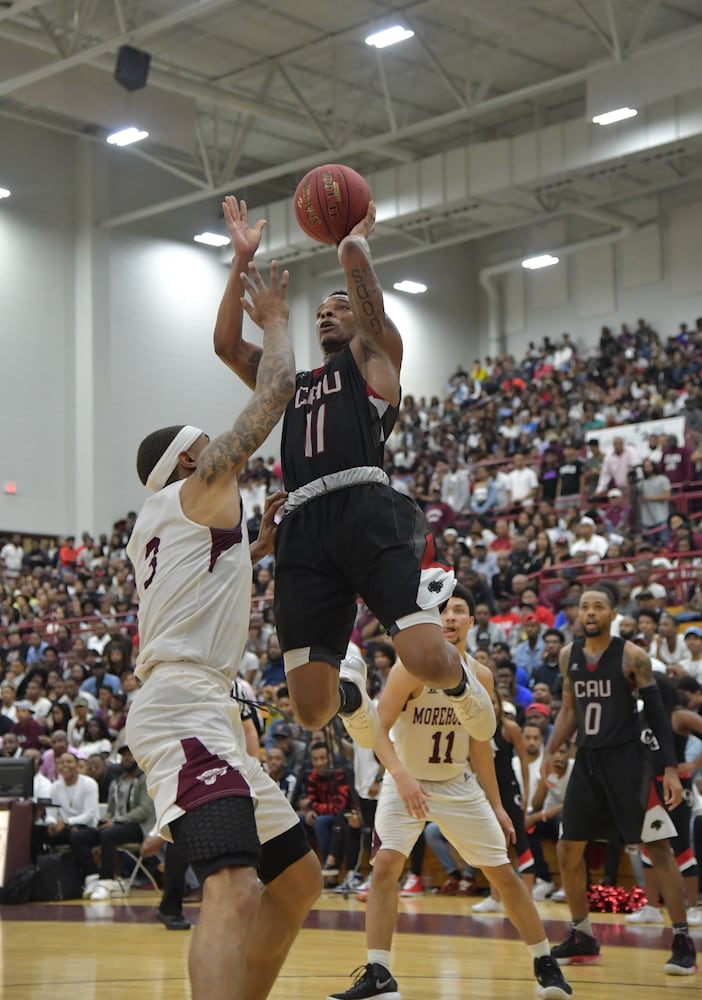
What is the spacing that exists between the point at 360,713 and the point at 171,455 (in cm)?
198

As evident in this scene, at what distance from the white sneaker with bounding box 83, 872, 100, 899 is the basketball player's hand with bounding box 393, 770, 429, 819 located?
706cm

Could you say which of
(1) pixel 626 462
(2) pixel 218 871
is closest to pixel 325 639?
(2) pixel 218 871

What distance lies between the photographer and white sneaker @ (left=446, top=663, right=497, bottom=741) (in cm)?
596

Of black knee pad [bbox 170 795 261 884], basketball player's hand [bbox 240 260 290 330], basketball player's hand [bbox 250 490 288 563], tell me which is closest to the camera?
black knee pad [bbox 170 795 261 884]

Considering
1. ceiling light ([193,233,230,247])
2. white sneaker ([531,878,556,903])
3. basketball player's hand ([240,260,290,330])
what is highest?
ceiling light ([193,233,230,247])

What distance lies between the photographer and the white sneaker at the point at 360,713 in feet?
18.8

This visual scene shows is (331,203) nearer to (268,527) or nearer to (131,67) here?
(268,527)

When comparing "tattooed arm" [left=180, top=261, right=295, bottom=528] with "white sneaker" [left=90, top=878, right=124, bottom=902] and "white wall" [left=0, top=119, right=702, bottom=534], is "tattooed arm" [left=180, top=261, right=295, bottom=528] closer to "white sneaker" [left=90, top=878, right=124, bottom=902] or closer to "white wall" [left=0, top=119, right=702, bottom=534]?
"white sneaker" [left=90, top=878, right=124, bottom=902]

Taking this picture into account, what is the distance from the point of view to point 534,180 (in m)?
24.9

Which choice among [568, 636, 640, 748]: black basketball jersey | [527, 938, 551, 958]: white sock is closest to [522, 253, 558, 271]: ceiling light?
[568, 636, 640, 748]: black basketball jersey

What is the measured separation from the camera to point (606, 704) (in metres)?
7.50

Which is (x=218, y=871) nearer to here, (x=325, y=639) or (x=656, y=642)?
(x=325, y=639)

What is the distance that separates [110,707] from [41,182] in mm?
15341

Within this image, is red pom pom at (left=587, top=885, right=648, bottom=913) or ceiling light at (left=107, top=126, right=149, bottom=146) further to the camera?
ceiling light at (left=107, top=126, right=149, bottom=146)
